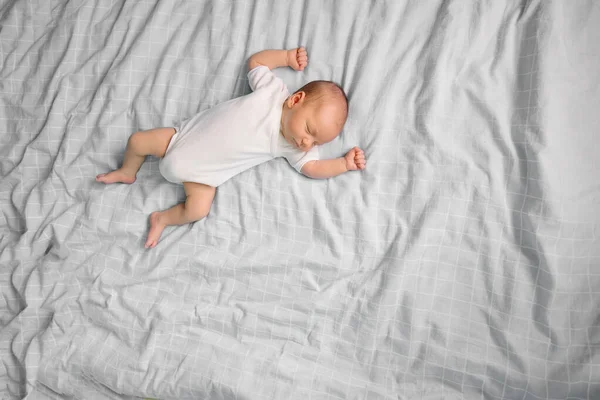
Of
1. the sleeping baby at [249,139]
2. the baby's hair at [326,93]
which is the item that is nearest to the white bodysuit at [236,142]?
the sleeping baby at [249,139]

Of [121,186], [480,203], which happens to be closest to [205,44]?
[121,186]

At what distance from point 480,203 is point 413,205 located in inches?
6.7

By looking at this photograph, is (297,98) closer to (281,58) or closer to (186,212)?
(281,58)

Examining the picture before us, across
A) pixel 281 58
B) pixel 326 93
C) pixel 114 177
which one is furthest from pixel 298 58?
pixel 114 177

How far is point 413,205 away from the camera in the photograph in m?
1.35

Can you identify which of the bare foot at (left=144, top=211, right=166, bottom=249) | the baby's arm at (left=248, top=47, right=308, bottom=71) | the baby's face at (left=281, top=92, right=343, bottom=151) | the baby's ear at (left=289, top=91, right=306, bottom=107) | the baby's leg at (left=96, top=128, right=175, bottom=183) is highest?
the baby's arm at (left=248, top=47, right=308, bottom=71)

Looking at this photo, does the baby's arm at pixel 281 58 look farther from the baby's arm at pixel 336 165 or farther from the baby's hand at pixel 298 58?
the baby's arm at pixel 336 165

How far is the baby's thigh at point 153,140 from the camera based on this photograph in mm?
1465

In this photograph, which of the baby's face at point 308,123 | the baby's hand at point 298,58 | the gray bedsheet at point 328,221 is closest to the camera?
the gray bedsheet at point 328,221

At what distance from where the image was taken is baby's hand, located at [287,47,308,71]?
146cm

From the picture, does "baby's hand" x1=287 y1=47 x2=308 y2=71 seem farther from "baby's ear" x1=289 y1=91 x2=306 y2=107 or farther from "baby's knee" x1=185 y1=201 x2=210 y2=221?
"baby's knee" x1=185 y1=201 x2=210 y2=221

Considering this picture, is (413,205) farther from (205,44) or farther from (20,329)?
(20,329)

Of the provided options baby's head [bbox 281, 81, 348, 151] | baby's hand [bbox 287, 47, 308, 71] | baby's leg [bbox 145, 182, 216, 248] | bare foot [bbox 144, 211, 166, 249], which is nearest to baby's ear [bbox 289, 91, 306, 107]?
baby's head [bbox 281, 81, 348, 151]

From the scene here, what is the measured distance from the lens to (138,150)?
1.47 metres
